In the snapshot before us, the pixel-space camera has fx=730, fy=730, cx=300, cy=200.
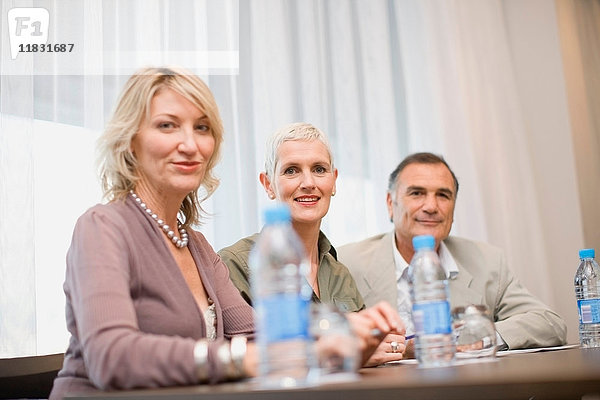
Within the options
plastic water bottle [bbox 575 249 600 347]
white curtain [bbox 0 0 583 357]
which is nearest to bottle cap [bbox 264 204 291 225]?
plastic water bottle [bbox 575 249 600 347]

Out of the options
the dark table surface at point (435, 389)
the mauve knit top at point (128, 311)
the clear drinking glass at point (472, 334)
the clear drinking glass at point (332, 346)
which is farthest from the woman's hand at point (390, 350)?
the dark table surface at point (435, 389)

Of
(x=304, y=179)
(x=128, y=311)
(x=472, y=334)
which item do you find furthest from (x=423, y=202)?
(x=128, y=311)

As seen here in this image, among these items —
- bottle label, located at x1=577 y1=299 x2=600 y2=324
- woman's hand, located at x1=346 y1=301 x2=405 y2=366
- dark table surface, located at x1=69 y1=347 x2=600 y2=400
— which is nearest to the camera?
dark table surface, located at x1=69 y1=347 x2=600 y2=400

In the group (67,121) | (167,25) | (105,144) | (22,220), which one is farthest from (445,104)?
(105,144)

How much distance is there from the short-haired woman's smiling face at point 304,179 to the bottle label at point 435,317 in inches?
42.1

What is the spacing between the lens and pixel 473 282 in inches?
105

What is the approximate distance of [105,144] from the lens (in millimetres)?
1601

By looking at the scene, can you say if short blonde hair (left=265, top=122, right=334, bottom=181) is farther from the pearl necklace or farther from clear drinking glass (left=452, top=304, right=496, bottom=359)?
clear drinking glass (left=452, top=304, right=496, bottom=359)

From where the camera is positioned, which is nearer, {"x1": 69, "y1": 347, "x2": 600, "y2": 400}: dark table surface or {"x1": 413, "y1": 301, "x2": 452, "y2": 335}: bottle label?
{"x1": 69, "y1": 347, "x2": 600, "y2": 400}: dark table surface

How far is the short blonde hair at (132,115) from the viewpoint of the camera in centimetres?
157

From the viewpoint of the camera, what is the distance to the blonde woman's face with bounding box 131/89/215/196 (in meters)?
1.57

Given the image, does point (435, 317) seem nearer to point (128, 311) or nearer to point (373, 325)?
point (373, 325)

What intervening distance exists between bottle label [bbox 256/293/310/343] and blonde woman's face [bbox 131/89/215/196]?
2.18 ft

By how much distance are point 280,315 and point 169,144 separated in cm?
70
